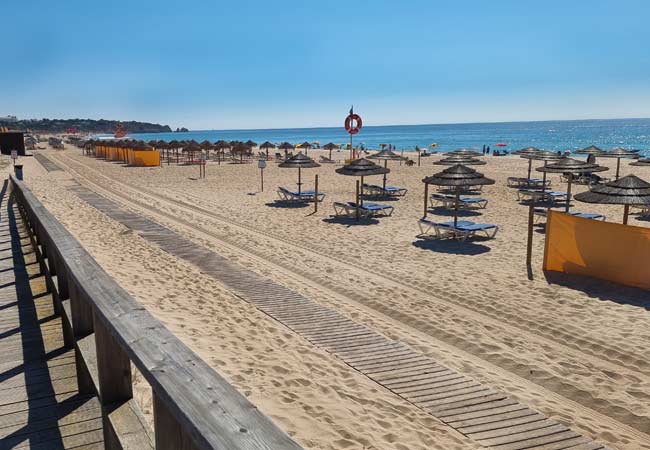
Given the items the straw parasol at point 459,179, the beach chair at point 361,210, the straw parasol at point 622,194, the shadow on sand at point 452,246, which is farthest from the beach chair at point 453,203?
the straw parasol at point 622,194

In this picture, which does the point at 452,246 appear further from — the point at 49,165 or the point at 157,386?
the point at 49,165

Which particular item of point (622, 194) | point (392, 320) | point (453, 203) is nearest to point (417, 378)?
point (392, 320)

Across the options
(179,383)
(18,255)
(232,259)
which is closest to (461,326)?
(232,259)

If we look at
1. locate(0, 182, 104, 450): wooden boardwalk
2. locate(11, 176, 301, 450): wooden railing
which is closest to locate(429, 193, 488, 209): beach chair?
locate(0, 182, 104, 450): wooden boardwalk

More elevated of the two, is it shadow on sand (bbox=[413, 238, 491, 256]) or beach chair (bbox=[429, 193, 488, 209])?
beach chair (bbox=[429, 193, 488, 209])

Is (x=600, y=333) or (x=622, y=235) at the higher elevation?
(x=622, y=235)

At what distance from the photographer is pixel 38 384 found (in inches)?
127

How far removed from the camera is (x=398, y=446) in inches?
144

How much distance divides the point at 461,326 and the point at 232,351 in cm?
288

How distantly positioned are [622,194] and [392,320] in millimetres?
4823

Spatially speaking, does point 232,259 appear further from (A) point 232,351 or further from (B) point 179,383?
(B) point 179,383

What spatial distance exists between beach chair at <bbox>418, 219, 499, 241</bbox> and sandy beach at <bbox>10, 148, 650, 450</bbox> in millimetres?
297

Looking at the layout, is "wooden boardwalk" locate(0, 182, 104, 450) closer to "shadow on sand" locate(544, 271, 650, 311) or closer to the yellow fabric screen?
"shadow on sand" locate(544, 271, 650, 311)

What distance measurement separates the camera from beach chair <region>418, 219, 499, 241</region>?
1120 centimetres
